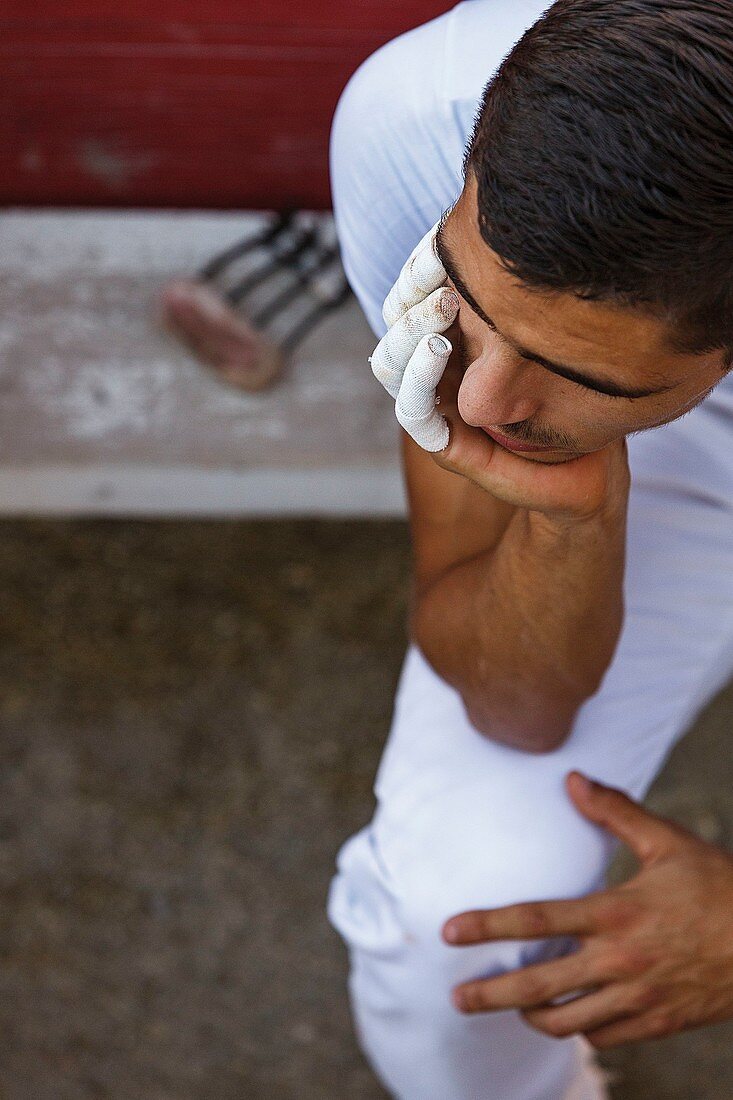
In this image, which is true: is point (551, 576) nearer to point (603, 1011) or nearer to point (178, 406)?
point (603, 1011)

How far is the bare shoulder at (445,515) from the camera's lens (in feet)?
4.34

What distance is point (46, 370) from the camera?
6.80ft

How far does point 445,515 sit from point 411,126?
426 millimetres

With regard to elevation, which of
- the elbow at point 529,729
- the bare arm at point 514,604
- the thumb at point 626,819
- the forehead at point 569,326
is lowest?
the thumb at point 626,819

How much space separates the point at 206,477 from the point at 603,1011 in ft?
3.82

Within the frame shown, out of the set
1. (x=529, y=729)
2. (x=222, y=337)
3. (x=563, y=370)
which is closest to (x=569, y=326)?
(x=563, y=370)

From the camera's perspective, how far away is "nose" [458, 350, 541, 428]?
36.1 inches

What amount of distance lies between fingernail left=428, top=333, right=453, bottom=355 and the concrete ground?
44.9 inches

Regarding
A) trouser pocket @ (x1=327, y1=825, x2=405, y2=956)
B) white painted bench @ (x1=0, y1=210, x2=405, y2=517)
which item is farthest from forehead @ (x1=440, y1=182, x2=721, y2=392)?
white painted bench @ (x1=0, y1=210, x2=405, y2=517)

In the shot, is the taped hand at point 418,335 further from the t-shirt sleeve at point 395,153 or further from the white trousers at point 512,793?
the white trousers at point 512,793

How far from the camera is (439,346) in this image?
0.96 metres

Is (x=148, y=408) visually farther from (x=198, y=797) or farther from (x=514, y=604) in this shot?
(x=514, y=604)

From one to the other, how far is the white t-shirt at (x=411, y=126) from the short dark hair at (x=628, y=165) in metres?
0.33

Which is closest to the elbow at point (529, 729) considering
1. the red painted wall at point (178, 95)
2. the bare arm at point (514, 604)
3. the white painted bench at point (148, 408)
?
the bare arm at point (514, 604)
